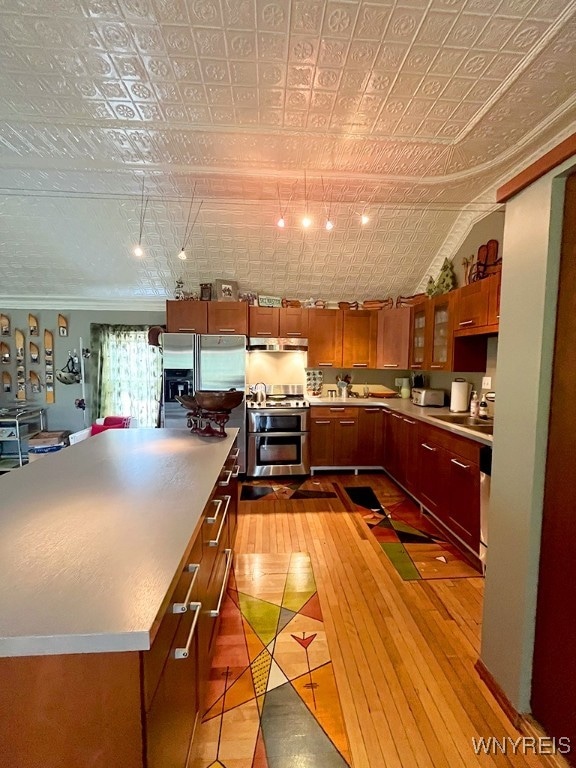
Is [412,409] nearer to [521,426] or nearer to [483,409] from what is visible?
[483,409]

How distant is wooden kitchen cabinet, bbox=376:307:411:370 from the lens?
406 cm

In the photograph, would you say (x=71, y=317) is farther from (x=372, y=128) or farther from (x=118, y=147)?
(x=372, y=128)

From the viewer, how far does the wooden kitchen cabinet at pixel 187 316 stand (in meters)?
4.02

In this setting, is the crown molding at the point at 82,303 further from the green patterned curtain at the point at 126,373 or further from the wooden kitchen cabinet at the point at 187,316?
the wooden kitchen cabinet at the point at 187,316

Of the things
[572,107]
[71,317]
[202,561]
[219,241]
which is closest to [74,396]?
[71,317]

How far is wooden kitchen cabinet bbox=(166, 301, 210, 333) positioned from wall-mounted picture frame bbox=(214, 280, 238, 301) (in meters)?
0.24

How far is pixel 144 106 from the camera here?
2094 mm

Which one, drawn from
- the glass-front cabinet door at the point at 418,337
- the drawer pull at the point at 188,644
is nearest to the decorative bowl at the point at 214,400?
the drawer pull at the point at 188,644

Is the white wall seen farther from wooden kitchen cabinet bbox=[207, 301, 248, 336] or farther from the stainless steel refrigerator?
wooden kitchen cabinet bbox=[207, 301, 248, 336]

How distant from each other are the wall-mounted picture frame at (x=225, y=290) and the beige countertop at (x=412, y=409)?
1.67m

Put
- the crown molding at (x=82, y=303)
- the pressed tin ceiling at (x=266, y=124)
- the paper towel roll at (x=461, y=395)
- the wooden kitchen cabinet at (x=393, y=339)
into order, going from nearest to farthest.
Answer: the pressed tin ceiling at (x=266, y=124) < the paper towel roll at (x=461, y=395) < the wooden kitchen cabinet at (x=393, y=339) < the crown molding at (x=82, y=303)

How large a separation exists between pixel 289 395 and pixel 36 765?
12.9 ft

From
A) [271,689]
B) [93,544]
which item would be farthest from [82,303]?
[271,689]

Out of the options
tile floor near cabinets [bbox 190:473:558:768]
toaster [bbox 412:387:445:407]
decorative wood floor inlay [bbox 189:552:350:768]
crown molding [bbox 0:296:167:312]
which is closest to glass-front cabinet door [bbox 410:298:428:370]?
toaster [bbox 412:387:445:407]
